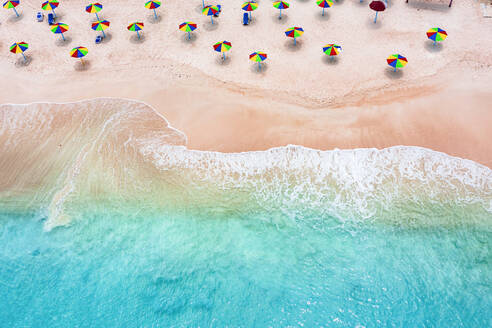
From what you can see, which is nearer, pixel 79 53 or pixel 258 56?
pixel 258 56

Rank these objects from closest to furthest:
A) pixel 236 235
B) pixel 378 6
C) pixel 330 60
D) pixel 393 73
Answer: pixel 236 235 → pixel 393 73 → pixel 330 60 → pixel 378 6

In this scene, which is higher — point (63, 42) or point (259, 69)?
point (63, 42)

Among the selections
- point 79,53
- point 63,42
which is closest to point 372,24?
point 79,53

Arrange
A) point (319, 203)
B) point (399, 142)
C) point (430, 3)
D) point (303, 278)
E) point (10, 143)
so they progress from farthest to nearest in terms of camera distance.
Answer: point (430, 3) → point (10, 143) → point (399, 142) → point (319, 203) → point (303, 278)

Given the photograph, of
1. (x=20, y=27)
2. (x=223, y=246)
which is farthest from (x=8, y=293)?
(x=20, y=27)

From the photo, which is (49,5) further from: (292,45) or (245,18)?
(292,45)

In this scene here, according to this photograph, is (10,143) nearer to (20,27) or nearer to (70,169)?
(70,169)

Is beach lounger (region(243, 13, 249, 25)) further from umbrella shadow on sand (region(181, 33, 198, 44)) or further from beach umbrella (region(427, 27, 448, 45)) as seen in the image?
beach umbrella (region(427, 27, 448, 45))

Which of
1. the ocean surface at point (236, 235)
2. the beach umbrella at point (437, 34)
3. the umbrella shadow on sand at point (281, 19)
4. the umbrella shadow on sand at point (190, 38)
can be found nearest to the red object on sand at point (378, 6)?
the beach umbrella at point (437, 34)
